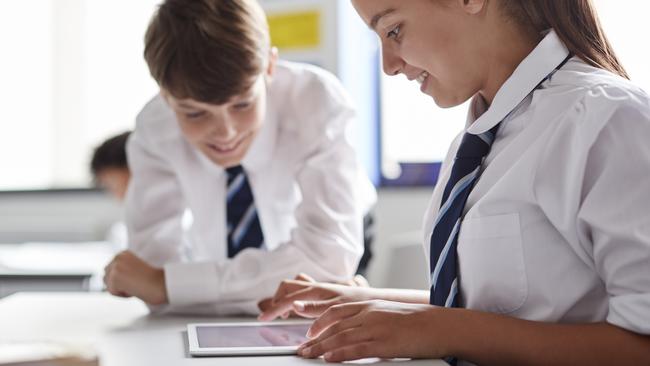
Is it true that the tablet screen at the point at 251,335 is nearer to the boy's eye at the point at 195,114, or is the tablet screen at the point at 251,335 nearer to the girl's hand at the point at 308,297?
the girl's hand at the point at 308,297

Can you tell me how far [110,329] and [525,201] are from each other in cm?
67

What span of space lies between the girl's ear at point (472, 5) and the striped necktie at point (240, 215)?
2.60 feet

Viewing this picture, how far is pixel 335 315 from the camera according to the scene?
1.00 meters

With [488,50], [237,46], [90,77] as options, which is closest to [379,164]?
[90,77]

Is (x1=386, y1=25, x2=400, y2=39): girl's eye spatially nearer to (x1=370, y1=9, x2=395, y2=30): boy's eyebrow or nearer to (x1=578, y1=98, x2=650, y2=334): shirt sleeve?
(x1=370, y1=9, x2=395, y2=30): boy's eyebrow

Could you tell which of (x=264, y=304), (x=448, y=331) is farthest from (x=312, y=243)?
(x=448, y=331)

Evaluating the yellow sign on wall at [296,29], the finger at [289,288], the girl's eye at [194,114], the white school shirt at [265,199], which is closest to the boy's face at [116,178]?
the yellow sign on wall at [296,29]

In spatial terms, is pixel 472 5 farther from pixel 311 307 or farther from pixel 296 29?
pixel 296 29

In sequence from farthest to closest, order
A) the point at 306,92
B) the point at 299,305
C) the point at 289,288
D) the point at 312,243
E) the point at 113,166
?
the point at 113,166 < the point at 306,92 < the point at 312,243 < the point at 289,288 < the point at 299,305

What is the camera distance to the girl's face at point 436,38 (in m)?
1.09

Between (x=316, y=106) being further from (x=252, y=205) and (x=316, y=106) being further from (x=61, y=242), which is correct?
(x=61, y=242)

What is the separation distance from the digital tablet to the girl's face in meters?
0.39

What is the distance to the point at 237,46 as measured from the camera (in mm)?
1490

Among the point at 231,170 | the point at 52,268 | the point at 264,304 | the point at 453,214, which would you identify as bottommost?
the point at 52,268
